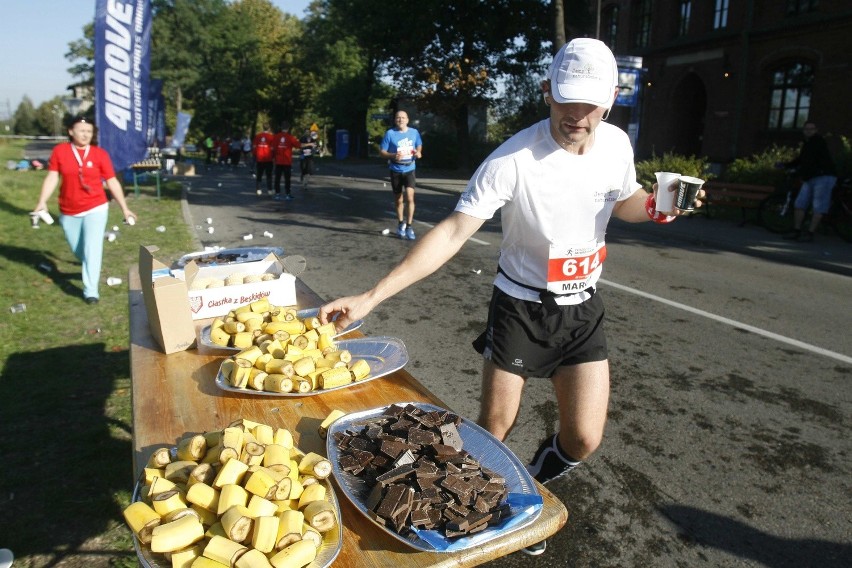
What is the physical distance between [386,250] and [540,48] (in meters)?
25.7

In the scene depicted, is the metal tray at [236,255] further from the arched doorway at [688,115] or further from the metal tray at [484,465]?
the arched doorway at [688,115]

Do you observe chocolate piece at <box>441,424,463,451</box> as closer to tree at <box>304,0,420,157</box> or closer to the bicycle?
the bicycle

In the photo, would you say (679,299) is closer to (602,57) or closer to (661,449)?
(661,449)

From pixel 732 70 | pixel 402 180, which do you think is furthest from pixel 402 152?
pixel 732 70

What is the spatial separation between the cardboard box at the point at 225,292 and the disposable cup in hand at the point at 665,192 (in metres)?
1.91

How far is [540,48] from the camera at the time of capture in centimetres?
3234

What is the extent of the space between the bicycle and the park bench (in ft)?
0.78

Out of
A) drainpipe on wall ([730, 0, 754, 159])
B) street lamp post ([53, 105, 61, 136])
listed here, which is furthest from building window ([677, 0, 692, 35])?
street lamp post ([53, 105, 61, 136])

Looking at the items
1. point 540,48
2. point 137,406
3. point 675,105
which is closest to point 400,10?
point 540,48

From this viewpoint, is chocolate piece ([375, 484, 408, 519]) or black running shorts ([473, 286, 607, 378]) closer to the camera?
chocolate piece ([375, 484, 408, 519])

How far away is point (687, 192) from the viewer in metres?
2.45

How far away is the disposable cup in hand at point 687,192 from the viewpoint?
2.43 m

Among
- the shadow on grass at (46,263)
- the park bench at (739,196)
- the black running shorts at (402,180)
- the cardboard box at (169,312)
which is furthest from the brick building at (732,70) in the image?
the cardboard box at (169,312)

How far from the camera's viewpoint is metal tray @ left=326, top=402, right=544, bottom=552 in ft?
4.94
